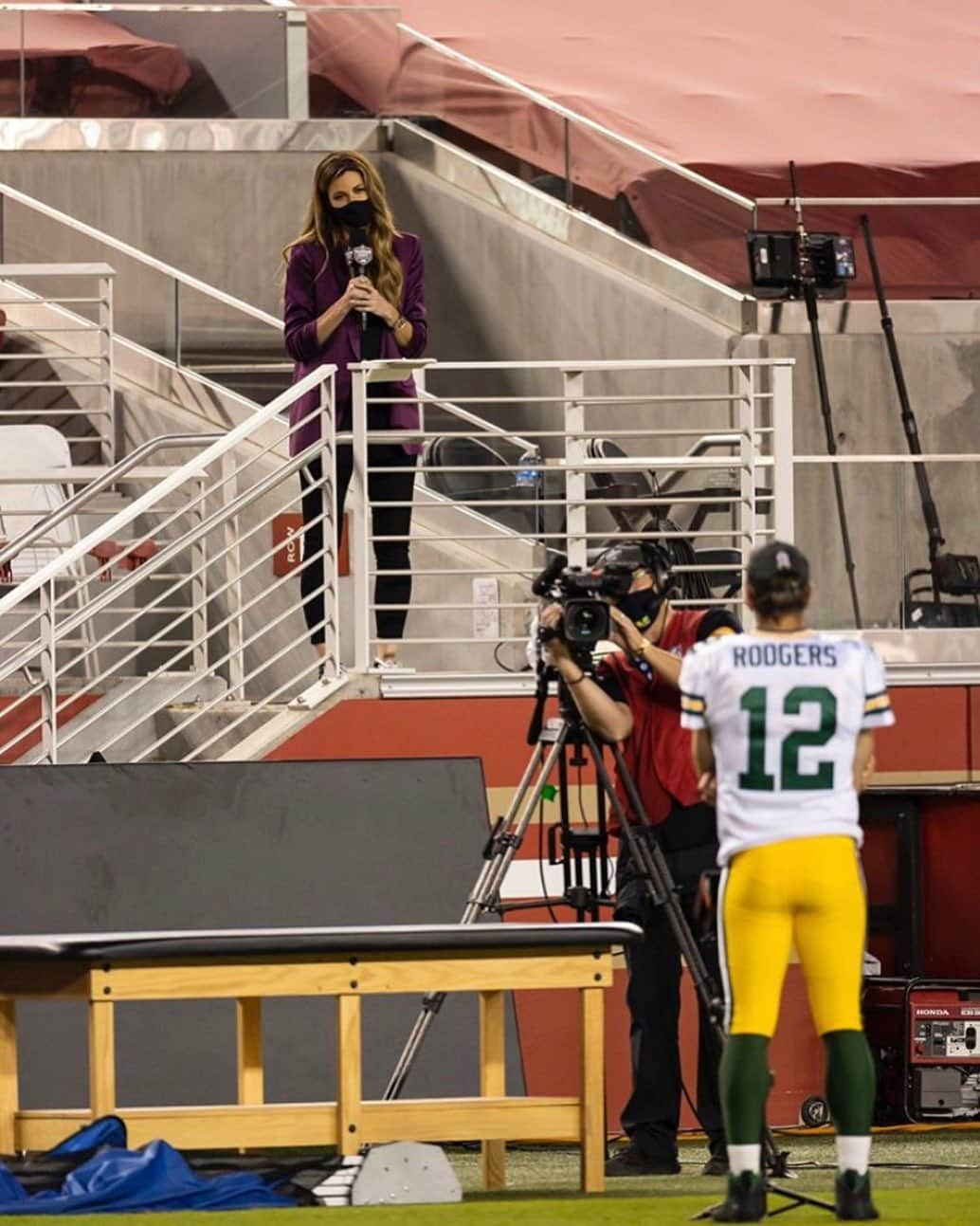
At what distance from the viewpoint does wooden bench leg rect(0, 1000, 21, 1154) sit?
8180 mm

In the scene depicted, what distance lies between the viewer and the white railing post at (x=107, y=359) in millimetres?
13430

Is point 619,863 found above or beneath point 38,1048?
above

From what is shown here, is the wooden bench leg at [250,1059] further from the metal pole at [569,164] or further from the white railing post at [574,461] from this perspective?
the metal pole at [569,164]

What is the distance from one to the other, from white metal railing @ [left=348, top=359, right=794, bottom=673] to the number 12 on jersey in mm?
2786

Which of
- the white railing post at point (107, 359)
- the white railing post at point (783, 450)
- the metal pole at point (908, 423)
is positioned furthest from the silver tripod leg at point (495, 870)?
the white railing post at point (107, 359)

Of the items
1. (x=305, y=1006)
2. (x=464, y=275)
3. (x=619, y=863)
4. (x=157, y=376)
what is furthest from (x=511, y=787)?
(x=464, y=275)

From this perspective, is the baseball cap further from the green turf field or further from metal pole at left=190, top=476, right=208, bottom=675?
metal pole at left=190, top=476, right=208, bottom=675

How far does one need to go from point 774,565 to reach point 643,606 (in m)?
1.61

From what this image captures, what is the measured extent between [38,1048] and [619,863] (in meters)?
2.16

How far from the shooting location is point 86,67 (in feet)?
52.2

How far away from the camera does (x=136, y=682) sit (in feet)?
37.0

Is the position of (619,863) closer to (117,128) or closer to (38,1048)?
(38,1048)

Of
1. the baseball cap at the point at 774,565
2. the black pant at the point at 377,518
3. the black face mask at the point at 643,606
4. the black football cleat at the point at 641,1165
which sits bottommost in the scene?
the black football cleat at the point at 641,1165

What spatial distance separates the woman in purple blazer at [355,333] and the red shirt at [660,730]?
5.53 feet
